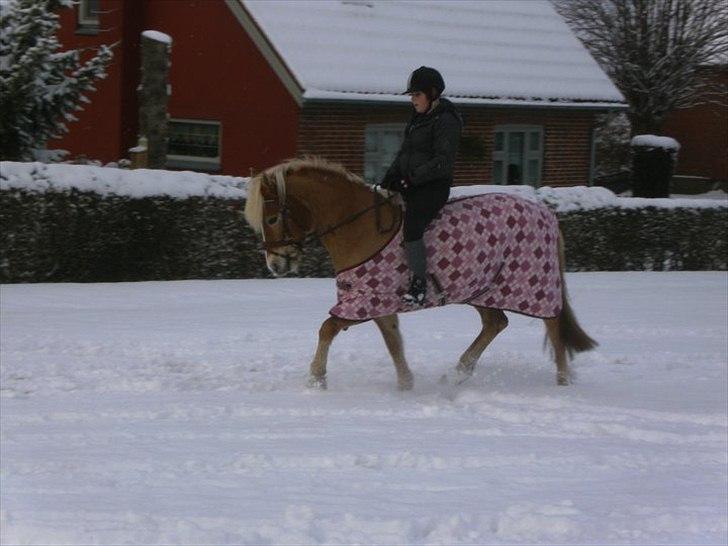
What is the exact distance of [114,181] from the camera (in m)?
14.3

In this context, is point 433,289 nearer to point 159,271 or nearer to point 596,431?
point 596,431

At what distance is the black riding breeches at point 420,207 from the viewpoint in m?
8.63

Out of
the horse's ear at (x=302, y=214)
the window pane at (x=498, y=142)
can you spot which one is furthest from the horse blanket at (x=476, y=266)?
the window pane at (x=498, y=142)

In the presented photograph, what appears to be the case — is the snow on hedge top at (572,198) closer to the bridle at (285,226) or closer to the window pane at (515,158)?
the window pane at (515,158)

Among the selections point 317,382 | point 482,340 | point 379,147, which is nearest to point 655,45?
point 379,147

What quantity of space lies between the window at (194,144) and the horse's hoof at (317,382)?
13850mm

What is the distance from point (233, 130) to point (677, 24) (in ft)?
59.2

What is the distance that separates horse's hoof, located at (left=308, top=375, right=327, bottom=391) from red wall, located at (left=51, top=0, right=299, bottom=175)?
12.3m

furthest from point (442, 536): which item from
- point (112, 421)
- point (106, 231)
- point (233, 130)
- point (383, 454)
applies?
point (233, 130)

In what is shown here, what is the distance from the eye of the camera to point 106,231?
A: 14.2 meters

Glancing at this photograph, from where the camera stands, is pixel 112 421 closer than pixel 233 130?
Yes

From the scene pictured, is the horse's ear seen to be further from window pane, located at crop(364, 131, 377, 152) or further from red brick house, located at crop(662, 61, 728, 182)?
red brick house, located at crop(662, 61, 728, 182)

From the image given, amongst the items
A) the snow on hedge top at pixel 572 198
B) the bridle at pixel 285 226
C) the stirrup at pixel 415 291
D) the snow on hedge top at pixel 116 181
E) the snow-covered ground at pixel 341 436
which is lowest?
the snow-covered ground at pixel 341 436

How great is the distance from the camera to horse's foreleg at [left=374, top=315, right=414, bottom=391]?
905 cm
